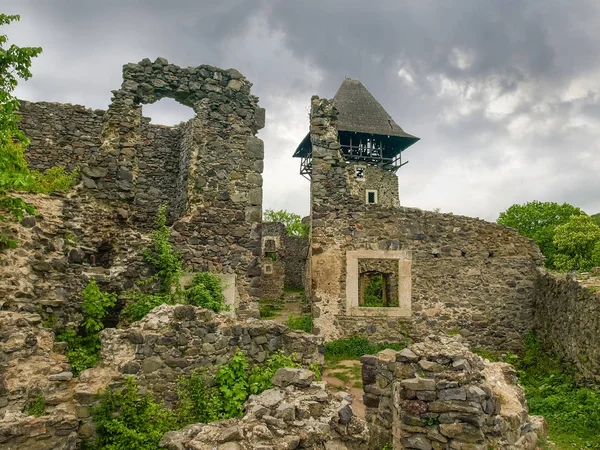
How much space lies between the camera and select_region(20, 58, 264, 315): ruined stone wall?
773cm

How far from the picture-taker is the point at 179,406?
5762 millimetres

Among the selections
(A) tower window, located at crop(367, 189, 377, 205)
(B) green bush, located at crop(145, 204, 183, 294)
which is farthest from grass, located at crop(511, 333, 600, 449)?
(A) tower window, located at crop(367, 189, 377, 205)

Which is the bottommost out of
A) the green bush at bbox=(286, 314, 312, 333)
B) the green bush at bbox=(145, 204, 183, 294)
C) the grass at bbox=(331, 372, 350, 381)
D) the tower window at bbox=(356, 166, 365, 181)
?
the grass at bbox=(331, 372, 350, 381)

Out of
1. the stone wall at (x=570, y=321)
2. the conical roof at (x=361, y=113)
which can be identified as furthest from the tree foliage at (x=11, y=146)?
the conical roof at (x=361, y=113)

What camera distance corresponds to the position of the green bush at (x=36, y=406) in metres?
4.95

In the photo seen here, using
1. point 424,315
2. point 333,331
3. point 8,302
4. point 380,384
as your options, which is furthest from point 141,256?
point 424,315

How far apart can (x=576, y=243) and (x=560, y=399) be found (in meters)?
22.7

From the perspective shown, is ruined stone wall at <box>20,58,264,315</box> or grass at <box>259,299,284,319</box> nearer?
ruined stone wall at <box>20,58,264,315</box>

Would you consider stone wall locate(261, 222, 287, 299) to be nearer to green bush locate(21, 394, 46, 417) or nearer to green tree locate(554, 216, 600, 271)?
green bush locate(21, 394, 46, 417)

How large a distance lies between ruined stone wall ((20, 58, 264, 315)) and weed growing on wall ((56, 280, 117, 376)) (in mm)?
629

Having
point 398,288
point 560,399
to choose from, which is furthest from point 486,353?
point 560,399

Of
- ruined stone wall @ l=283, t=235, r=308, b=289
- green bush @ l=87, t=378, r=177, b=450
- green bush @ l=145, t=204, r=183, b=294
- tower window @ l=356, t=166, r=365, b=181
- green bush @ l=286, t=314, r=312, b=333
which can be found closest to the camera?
green bush @ l=87, t=378, r=177, b=450

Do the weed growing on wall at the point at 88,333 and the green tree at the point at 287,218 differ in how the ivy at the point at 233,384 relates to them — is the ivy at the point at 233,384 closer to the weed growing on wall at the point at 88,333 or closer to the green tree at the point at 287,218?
the weed growing on wall at the point at 88,333

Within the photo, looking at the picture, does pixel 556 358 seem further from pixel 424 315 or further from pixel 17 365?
pixel 17 365
